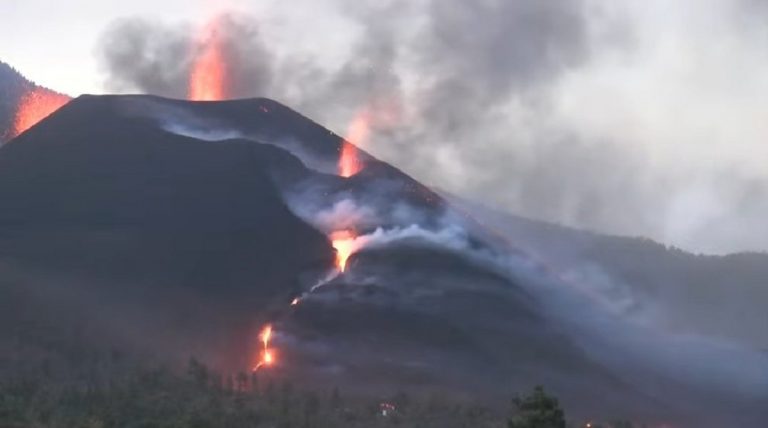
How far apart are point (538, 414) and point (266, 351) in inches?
1605

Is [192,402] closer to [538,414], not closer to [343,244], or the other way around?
[538,414]

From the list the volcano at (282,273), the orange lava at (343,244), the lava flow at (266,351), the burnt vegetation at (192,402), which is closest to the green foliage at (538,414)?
the burnt vegetation at (192,402)

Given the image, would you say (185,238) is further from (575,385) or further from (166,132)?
(575,385)

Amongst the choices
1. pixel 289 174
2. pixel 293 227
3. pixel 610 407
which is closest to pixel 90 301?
pixel 293 227

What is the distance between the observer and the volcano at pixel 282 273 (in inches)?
2840

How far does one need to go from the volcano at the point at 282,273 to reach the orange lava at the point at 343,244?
290 mm

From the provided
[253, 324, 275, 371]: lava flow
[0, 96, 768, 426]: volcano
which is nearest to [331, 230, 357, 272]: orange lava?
[0, 96, 768, 426]: volcano

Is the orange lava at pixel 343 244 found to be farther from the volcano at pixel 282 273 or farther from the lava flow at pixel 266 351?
the lava flow at pixel 266 351

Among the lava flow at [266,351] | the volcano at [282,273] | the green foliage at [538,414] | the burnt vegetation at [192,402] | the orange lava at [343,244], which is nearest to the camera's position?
the green foliage at [538,414]

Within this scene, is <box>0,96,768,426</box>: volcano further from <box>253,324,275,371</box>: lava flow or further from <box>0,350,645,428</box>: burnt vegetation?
<box>0,350,645,428</box>: burnt vegetation

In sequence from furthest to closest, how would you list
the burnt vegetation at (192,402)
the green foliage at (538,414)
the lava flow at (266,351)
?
the lava flow at (266,351)
the burnt vegetation at (192,402)
the green foliage at (538,414)

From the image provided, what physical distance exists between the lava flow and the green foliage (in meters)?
37.4

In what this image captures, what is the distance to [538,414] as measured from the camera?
32.7 m

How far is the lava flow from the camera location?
70.2 m
